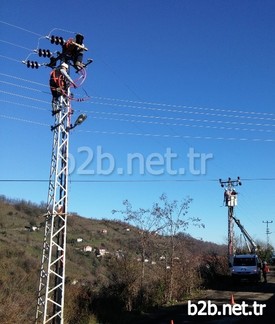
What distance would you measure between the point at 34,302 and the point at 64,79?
9.31 metres

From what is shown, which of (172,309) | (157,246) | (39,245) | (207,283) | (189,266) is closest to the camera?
(172,309)

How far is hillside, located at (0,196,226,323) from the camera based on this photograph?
20672 mm

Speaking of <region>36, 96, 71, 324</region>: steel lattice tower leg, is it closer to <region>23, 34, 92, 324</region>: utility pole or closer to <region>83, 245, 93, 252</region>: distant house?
<region>23, 34, 92, 324</region>: utility pole

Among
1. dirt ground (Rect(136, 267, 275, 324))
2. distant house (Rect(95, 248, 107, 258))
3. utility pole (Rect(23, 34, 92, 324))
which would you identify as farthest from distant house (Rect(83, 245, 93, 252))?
utility pole (Rect(23, 34, 92, 324))

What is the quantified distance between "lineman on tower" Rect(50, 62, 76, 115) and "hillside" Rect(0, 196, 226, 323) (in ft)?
13.6

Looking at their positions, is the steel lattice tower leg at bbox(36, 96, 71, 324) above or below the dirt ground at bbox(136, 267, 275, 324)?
above

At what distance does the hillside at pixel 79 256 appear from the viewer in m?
20.7

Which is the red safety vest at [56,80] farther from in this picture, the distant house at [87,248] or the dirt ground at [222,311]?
the distant house at [87,248]

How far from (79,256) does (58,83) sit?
46.2 m

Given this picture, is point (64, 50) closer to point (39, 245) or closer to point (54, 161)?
point (54, 161)

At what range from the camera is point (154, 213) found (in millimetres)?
25016

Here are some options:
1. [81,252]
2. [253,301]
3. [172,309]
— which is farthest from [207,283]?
[81,252]

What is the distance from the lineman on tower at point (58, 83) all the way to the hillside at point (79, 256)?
13.6 ft

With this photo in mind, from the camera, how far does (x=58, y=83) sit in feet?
52.5
